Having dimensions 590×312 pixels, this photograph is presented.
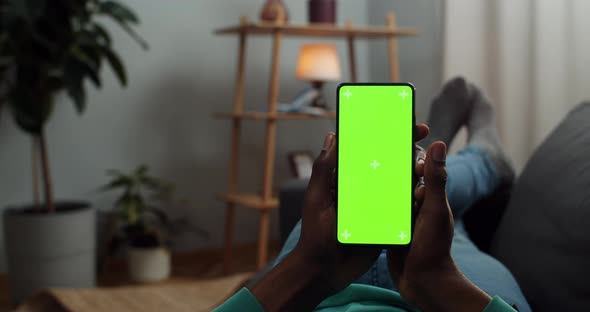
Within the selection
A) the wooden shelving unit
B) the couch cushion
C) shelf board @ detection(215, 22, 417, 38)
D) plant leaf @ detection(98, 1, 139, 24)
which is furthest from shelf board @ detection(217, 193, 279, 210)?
the couch cushion

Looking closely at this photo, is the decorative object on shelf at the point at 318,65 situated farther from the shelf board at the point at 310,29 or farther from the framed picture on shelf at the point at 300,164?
the framed picture on shelf at the point at 300,164

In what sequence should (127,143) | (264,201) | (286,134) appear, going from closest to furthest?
(264,201) → (127,143) → (286,134)

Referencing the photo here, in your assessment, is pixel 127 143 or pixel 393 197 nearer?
pixel 393 197

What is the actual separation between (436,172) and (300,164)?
197 cm

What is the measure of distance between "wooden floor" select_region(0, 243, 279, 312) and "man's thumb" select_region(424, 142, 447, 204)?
1.88 meters

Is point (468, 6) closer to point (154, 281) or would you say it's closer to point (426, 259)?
point (154, 281)

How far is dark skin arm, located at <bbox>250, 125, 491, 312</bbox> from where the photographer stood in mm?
600

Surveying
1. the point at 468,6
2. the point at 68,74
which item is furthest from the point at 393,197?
the point at 468,6

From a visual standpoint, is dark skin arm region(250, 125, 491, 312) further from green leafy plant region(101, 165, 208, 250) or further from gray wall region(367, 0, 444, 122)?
gray wall region(367, 0, 444, 122)

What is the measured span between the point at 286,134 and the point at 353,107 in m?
2.19

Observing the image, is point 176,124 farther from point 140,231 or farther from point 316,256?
point 316,256

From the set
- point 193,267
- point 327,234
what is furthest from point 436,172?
point 193,267

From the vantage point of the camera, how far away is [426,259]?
23.7 inches

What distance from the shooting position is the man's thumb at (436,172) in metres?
0.57
